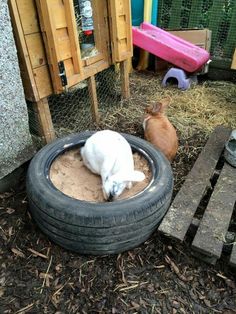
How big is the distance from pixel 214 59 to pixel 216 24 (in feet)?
1.56

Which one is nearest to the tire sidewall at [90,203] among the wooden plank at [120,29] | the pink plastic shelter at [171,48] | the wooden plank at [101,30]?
the wooden plank at [101,30]

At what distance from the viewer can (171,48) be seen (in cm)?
388

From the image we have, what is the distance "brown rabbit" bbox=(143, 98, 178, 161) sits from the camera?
8.51 ft

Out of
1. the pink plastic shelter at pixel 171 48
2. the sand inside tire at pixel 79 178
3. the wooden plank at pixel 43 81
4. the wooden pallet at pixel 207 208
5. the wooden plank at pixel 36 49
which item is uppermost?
the wooden plank at pixel 36 49

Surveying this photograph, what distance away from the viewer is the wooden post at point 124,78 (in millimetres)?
3426

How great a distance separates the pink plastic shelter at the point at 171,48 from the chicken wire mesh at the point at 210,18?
0.50m

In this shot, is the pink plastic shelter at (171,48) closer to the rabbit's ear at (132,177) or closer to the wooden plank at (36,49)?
the wooden plank at (36,49)

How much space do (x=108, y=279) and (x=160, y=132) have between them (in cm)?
137

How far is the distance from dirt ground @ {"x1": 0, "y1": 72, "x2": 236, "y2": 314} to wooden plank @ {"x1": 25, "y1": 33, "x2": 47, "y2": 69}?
4.07ft

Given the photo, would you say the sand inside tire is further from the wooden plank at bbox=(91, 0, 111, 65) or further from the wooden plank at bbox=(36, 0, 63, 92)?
the wooden plank at bbox=(91, 0, 111, 65)

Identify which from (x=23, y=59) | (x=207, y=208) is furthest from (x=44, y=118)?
(x=207, y=208)

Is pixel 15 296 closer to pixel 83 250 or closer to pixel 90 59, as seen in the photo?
pixel 83 250

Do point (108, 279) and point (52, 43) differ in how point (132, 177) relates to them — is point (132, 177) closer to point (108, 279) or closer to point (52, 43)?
point (108, 279)

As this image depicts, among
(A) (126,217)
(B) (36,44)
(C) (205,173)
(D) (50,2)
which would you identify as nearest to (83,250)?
(A) (126,217)
